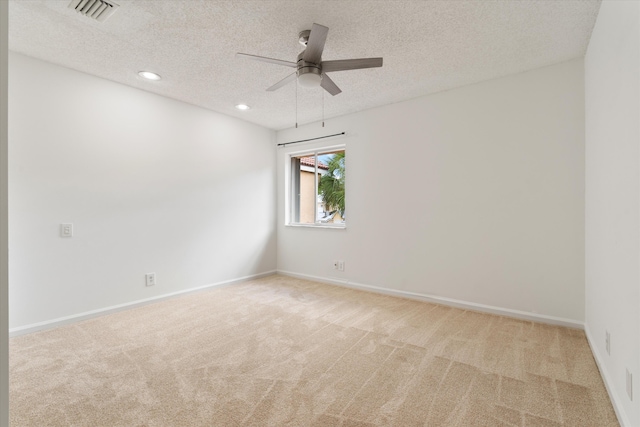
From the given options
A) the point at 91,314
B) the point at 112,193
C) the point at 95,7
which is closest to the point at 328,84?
the point at 95,7

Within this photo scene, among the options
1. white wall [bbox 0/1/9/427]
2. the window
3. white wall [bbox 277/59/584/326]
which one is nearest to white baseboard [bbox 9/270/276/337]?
the window

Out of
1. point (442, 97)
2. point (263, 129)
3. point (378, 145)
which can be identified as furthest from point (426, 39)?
point (263, 129)

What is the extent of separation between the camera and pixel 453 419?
60.9 inches

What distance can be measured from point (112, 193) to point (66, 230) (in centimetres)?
55

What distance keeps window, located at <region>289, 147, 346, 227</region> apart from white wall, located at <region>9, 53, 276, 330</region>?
3.05 ft

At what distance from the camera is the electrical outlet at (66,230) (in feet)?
9.30

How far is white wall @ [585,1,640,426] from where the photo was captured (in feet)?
4.50

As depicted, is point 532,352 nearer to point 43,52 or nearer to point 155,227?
point 155,227

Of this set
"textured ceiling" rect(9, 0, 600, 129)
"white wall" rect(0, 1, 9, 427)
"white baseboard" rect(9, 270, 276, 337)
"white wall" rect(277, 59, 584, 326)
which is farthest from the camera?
"white wall" rect(277, 59, 584, 326)

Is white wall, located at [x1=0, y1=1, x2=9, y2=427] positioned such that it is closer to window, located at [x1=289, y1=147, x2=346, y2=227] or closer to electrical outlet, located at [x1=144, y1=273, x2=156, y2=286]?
electrical outlet, located at [x1=144, y1=273, x2=156, y2=286]

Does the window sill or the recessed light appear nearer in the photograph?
the recessed light

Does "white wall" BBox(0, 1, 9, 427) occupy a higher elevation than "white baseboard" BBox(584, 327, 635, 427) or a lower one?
higher

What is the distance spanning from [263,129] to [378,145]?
6.74 ft

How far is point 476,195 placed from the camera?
10.6 ft
